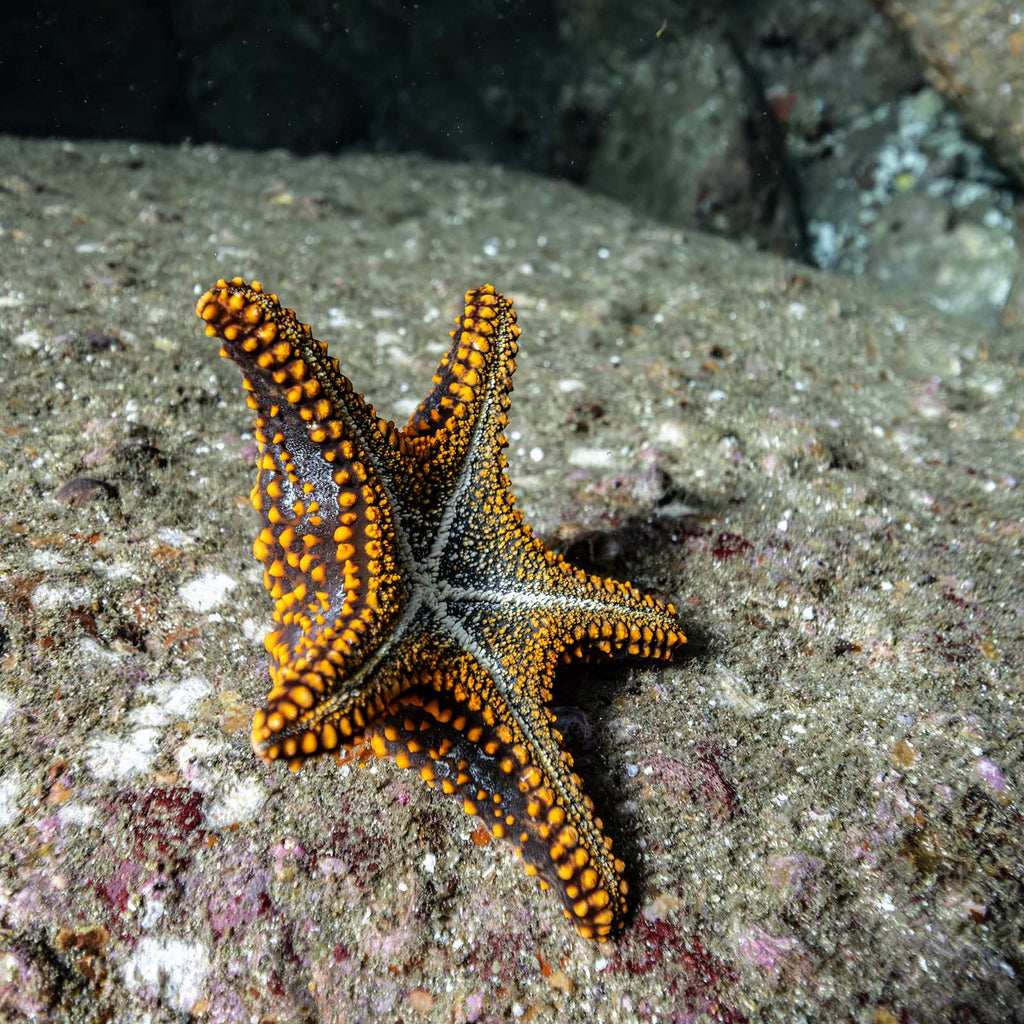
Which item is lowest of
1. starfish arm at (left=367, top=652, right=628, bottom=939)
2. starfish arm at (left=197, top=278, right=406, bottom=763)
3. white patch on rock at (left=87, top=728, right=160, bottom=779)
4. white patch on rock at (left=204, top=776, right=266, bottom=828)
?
white patch on rock at (left=87, top=728, right=160, bottom=779)

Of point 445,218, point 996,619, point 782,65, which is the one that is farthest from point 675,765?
point 782,65

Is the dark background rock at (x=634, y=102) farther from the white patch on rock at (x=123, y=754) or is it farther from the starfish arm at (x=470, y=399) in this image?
the white patch on rock at (x=123, y=754)

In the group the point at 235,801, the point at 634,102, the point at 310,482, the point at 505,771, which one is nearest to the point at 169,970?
the point at 235,801

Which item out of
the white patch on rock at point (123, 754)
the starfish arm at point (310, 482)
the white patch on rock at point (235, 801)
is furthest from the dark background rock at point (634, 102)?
the white patch on rock at point (123, 754)

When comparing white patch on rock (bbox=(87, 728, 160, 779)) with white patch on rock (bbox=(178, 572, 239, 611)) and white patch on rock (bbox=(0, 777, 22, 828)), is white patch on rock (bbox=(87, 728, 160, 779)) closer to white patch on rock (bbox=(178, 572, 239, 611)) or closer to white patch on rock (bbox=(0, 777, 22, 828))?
white patch on rock (bbox=(0, 777, 22, 828))

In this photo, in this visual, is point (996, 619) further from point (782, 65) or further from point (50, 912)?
point (782, 65)

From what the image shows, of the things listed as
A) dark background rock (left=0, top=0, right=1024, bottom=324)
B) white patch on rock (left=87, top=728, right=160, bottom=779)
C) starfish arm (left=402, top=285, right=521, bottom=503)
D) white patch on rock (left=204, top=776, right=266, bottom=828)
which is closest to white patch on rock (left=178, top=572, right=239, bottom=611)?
white patch on rock (left=87, top=728, right=160, bottom=779)

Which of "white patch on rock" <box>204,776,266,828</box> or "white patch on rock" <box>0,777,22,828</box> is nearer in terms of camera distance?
"white patch on rock" <box>0,777,22,828</box>

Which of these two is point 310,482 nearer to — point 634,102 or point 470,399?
point 470,399
